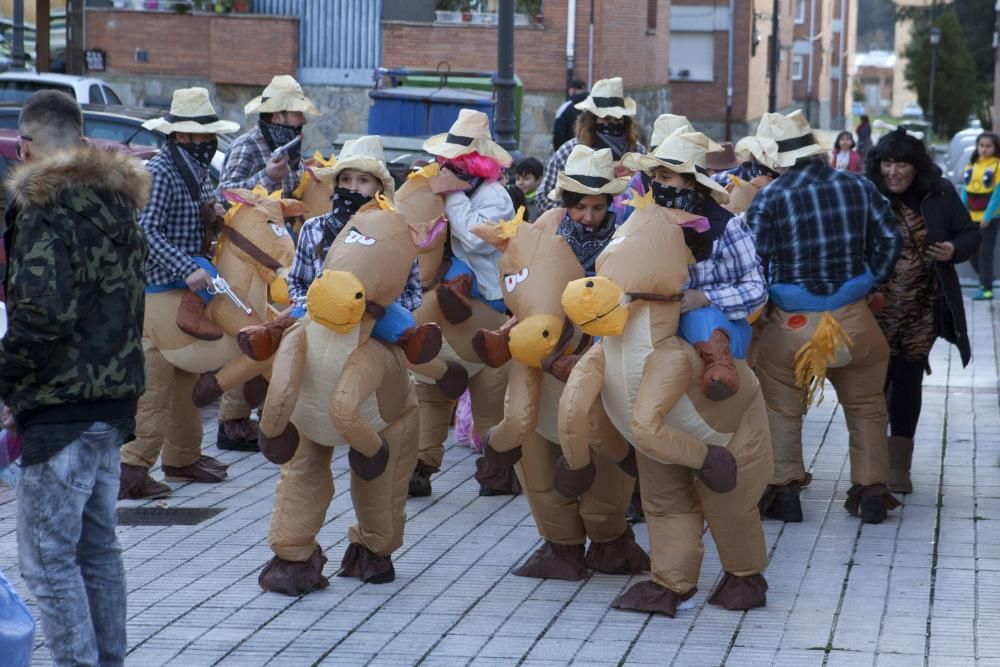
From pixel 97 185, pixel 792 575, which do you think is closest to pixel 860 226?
pixel 792 575

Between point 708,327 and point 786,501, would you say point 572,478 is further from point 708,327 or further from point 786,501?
point 786,501

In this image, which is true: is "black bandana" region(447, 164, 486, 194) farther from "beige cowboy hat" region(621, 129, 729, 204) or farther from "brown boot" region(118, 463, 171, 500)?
"brown boot" region(118, 463, 171, 500)

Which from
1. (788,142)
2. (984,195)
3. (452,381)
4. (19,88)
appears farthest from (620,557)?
(19,88)

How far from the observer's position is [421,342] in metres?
6.48

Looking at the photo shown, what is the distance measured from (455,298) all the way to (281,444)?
193cm

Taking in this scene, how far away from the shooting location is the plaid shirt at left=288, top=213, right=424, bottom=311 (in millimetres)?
6879

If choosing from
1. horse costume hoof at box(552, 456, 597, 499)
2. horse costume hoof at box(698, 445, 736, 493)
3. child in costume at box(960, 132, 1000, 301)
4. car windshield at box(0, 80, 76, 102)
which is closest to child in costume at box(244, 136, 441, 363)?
horse costume hoof at box(552, 456, 597, 499)

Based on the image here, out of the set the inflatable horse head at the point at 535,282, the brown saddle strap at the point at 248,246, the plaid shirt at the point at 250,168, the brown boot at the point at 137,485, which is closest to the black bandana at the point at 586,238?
the inflatable horse head at the point at 535,282

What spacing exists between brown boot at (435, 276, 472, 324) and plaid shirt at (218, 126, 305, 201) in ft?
5.80

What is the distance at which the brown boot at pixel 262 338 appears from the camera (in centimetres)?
641

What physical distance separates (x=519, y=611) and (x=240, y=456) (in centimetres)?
350

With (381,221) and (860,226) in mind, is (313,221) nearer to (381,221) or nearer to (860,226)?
(381,221)

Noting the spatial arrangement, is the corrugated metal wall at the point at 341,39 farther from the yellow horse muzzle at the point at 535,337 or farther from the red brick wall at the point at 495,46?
the yellow horse muzzle at the point at 535,337

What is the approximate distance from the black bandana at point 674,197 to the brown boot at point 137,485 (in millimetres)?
3335
